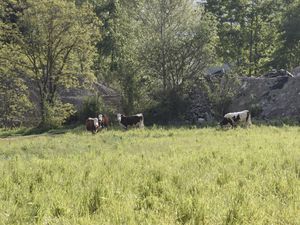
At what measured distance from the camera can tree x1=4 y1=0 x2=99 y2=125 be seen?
31.0m

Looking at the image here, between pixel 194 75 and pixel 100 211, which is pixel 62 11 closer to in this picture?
pixel 194 75

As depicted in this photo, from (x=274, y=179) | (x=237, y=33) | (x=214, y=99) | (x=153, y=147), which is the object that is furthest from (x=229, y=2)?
(x=274, y=179)

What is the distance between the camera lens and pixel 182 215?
6.00m

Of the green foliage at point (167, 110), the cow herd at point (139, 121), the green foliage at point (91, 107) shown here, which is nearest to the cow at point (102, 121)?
the cow herd at point (139, 121)

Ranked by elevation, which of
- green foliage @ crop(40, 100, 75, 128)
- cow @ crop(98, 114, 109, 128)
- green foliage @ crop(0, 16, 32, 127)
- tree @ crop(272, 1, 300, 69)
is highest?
tree @ crop(272, 1, 300, 69)

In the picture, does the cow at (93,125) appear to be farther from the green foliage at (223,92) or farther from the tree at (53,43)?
the green foliage at (223,92)

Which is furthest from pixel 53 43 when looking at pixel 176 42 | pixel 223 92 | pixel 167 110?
pixel 223 92

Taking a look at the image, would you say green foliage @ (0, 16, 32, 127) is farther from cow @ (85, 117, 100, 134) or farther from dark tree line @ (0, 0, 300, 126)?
cow @ (85, 117, 100, 134)

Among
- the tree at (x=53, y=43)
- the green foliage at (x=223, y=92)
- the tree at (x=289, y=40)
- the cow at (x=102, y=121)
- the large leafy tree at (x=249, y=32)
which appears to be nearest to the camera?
the cow at (x=102, y=121)

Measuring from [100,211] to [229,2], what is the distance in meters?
50.3

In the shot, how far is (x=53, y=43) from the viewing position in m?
32.4

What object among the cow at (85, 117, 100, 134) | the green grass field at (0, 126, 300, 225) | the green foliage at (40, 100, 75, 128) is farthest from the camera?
the green foliage at (40, 100, 75, 128)

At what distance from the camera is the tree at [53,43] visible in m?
31.0

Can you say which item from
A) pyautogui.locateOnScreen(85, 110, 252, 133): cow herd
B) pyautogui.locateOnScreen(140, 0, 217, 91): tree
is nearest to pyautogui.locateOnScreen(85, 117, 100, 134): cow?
pyautogui.locateOnScreen(85, 110, 252, 133): cow herd
